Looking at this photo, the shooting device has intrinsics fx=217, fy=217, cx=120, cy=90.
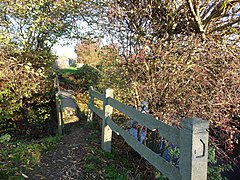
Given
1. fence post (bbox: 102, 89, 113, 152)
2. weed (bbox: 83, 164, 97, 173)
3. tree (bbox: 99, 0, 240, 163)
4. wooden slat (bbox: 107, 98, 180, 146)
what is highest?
tree (bbox: 99, 0, 240, 163)

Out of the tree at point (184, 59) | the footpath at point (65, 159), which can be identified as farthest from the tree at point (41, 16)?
the footpath at point (65, 159)

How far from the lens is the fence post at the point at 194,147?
69.7 inches

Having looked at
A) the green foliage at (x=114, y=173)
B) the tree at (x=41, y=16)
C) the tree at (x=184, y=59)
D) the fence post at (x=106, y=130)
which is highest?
the tree at (x=41, y=16)

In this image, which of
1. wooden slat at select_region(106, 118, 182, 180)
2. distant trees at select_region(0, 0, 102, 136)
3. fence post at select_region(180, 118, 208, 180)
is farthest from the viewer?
distant trees at select_region(0, 0, 102, 136)

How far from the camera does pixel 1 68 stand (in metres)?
6.04

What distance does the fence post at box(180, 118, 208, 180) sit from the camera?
177 centimetres

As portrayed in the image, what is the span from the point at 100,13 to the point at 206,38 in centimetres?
209

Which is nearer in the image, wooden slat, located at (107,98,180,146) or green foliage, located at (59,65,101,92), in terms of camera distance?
wooden slat, located at (107,98,180,146)

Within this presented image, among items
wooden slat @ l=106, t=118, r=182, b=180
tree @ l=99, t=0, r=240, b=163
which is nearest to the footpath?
wooden slat @ l=106, t=118, r=182, b=180

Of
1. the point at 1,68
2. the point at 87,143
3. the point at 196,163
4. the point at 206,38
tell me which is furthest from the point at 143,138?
the point at 1,68

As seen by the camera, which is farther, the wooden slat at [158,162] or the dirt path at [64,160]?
the dirt path at [64,160]

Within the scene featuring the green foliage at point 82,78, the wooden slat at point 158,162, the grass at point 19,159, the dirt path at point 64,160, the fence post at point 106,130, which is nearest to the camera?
the wooden slat at point 158,162

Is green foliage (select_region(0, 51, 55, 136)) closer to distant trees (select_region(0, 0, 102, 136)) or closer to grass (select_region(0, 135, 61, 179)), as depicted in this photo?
distant trees (select_region(0, 0, 102, 136))

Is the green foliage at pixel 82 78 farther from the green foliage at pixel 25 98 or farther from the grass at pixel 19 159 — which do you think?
the grass at pixel 19 159
